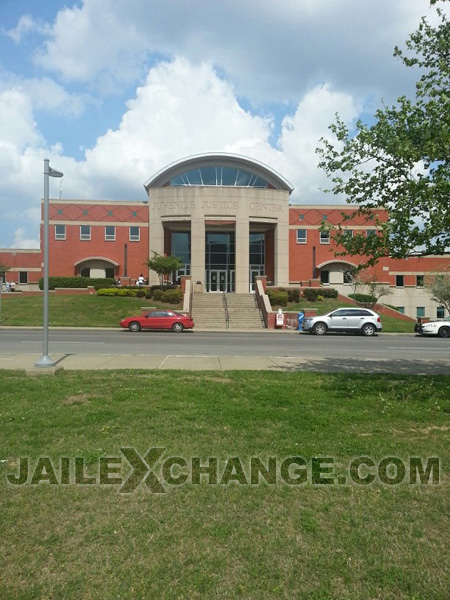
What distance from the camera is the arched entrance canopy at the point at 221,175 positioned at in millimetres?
46078

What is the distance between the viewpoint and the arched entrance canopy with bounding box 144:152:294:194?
4608 cm

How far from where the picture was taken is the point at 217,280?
4647 centimetres

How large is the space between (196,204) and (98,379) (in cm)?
3319

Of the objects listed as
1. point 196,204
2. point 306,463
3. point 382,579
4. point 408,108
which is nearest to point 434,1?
point 408,108

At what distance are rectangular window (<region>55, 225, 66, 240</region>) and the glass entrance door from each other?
15.9 m

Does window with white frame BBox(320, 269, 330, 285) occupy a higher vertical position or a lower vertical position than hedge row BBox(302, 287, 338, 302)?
higher

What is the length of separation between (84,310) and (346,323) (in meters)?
17.8

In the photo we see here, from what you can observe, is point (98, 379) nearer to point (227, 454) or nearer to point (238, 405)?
point (238, 405)

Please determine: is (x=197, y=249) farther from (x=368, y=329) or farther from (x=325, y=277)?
(x=368, y=329)

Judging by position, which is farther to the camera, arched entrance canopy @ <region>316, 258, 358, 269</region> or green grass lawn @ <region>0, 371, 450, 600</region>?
arched entrance canopy @ <region>316, 258, 358, 269</region>

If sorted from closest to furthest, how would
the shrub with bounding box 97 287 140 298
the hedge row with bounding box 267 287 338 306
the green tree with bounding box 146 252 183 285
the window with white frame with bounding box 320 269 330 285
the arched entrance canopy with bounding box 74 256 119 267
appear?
1. the hedge row with bounding box 267 287 338 306
2. the shrub with bounding box 97 287 140 298
3. the green tree with bounding box 146 252 183 285
4. the arched entrance canopy with bounding box 74 256 119 267
5. the window with white frame with bounding box 320 269 330 285

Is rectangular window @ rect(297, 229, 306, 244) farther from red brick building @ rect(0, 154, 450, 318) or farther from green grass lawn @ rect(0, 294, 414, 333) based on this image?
green grass lawn @ rect(0, 294, 414, 333)

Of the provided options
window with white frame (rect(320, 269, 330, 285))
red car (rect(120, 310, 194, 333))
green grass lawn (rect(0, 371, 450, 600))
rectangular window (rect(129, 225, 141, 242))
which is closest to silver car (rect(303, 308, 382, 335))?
red car (rect(120, 310, 194, 333))

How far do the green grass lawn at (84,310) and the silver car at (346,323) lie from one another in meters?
3.71
